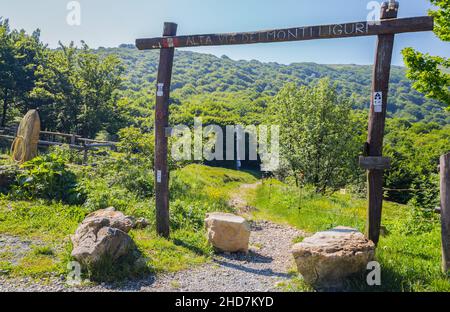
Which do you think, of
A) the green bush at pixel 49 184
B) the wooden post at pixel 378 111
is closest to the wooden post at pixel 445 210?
the wooden post at pixel 378 111

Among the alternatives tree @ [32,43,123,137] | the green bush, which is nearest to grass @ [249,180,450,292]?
the green bush

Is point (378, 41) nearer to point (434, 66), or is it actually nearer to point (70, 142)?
point (434, 66)

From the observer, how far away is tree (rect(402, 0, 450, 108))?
1378 centimetres

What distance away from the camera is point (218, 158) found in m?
35.7

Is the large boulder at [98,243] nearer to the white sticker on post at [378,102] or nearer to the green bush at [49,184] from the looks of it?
the green bush at [49,184]

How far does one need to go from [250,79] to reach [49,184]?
14299 centimetres

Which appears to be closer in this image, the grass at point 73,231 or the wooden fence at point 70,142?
the grass at point 73,231

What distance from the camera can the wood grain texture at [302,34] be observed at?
19.0 feet

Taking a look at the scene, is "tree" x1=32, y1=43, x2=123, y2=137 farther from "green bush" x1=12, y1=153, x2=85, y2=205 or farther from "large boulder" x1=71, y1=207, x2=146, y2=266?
"large boulder" x1=71, y1=207, x2=146, y2=266

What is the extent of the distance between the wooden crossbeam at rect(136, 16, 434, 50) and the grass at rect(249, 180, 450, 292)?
3.72 metres

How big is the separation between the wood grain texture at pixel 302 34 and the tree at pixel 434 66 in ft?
31.7

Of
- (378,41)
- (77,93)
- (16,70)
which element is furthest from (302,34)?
(16,70)

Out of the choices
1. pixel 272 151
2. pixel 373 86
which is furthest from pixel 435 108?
pixel 373 86

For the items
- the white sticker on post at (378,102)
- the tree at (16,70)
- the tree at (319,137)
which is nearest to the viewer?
the white sticker on post at (378,102)
